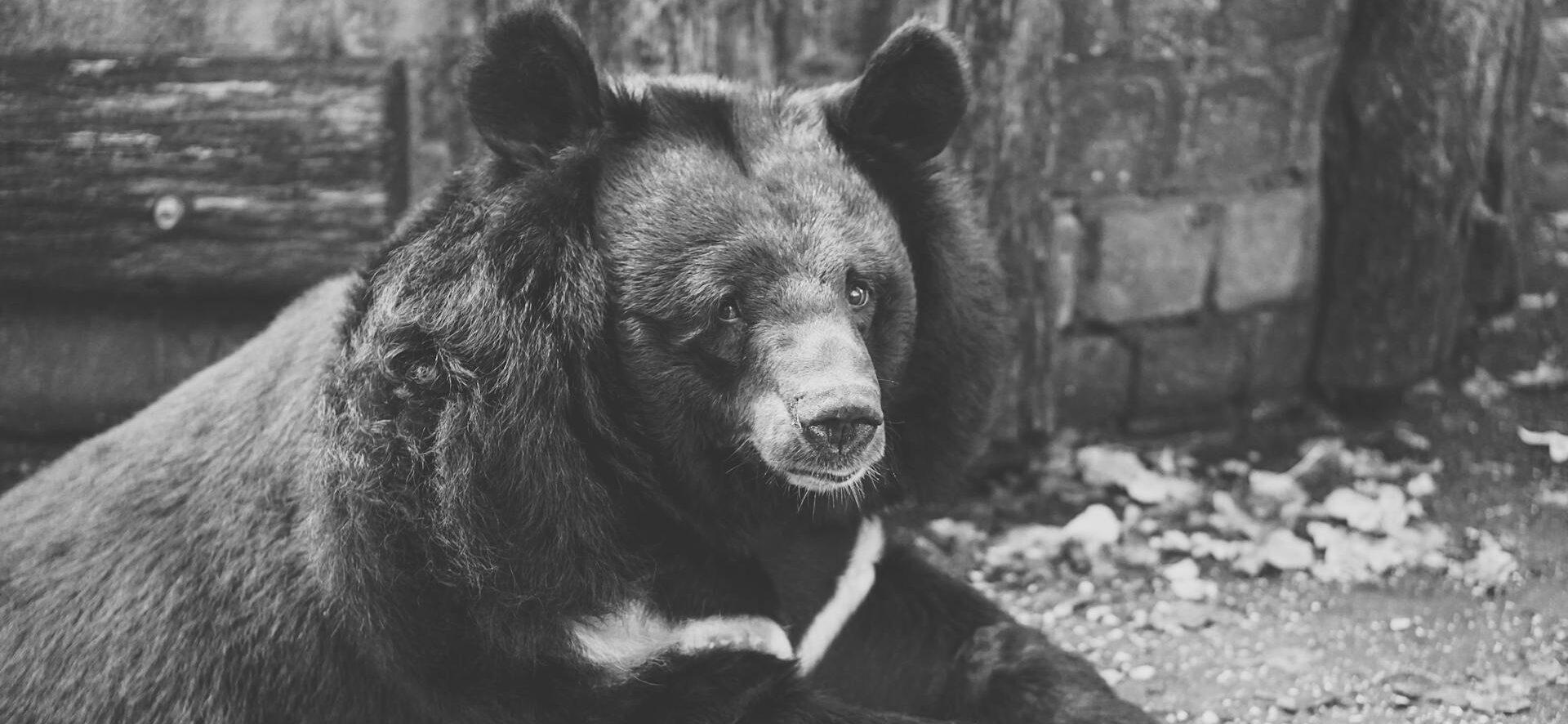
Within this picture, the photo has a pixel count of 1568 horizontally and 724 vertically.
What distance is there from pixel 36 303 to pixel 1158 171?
3704 mm

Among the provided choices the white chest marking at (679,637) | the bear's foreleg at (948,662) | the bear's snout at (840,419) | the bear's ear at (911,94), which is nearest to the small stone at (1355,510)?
the bear's foreleg at (948,662)

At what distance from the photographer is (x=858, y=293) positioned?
2.92 meters

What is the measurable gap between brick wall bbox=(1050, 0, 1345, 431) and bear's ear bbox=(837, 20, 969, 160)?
1.95m

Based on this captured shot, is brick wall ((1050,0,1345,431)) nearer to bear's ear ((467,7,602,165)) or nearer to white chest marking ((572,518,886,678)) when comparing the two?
white chest marking ((572,518,886,678))

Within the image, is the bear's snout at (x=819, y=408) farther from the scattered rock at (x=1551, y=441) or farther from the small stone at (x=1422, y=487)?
the scattered rock at (x=1551, y=441)

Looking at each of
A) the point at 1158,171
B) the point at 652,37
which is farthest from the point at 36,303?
the point at 1158,171

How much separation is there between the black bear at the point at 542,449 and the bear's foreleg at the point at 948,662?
0.37m

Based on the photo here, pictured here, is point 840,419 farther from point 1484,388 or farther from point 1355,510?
point 1484,388

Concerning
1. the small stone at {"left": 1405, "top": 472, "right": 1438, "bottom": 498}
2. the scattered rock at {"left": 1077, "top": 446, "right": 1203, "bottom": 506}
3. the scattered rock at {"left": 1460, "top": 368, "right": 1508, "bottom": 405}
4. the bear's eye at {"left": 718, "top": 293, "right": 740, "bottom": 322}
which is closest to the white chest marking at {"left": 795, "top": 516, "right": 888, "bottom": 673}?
the bear's eye at {"left": 718, "top": 293, "right": 740, "bottom": 322}

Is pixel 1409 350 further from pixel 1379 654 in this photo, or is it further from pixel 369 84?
pixel 369 84

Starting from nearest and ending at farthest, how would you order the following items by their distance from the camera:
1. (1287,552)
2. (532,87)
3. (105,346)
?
1. (532,87)
2. (1287,552)
3. (105,346)

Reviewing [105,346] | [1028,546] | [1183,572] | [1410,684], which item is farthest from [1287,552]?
[105,346]

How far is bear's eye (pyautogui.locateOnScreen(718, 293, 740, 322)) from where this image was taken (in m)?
2.82

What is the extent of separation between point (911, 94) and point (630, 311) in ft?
2.45
